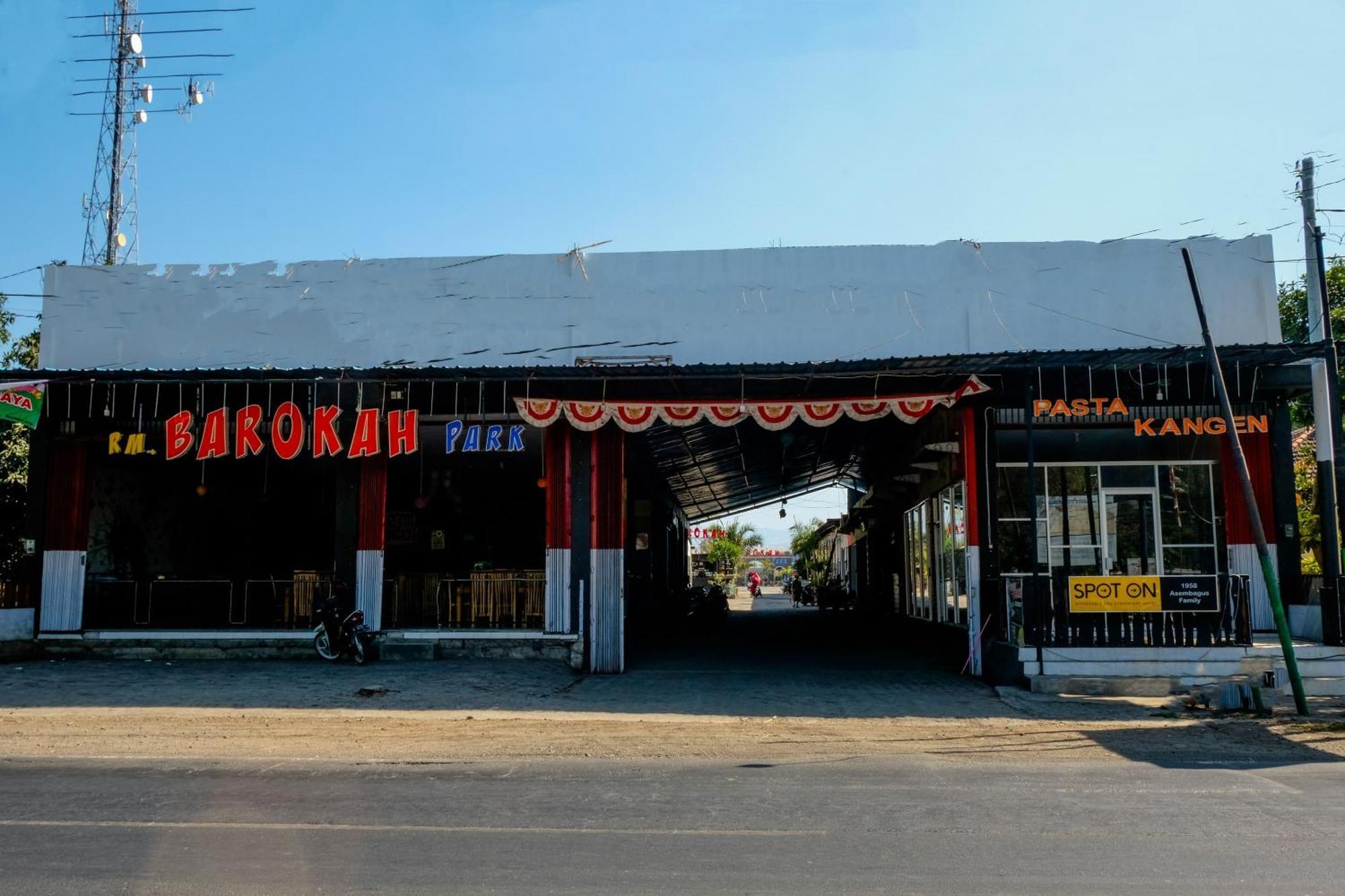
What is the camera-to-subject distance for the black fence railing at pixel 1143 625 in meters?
15.0

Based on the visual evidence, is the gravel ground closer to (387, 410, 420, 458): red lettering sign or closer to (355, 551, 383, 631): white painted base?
(355, 551, 383, 631): white painted base

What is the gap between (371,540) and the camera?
1806cm

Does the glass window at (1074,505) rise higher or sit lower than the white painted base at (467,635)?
higher

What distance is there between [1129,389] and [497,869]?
14.2 m

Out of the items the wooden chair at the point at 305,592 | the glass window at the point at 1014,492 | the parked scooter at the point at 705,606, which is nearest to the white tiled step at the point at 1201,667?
the glass window at the point at 1014,492

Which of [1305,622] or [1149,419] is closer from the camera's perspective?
[1305,622]

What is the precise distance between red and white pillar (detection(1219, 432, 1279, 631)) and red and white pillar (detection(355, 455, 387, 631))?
1401 cm

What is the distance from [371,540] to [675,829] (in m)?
12.0

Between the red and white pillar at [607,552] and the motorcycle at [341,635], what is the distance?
3.69m

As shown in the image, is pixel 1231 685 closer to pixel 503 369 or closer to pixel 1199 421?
pixel 1199 421

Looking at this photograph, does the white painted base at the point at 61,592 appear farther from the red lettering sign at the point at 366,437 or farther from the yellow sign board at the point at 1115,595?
the yellow sign board at the point at 1115,595

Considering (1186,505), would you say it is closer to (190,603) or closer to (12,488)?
(190,603)

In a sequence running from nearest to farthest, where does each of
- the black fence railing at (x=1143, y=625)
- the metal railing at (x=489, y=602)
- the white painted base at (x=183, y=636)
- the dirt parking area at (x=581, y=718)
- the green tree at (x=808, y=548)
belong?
1. the dirt parking area at (x=581, y=718)
2. the black fence railing at (x=1143, y=625)
3. the white painted base at (x=183, y=636)
4. the metal railing at (x=489, y=602)
5. the green tree at (x=808, y=548)

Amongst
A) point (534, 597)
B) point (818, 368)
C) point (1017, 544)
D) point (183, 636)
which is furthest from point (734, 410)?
point (183, 636)
